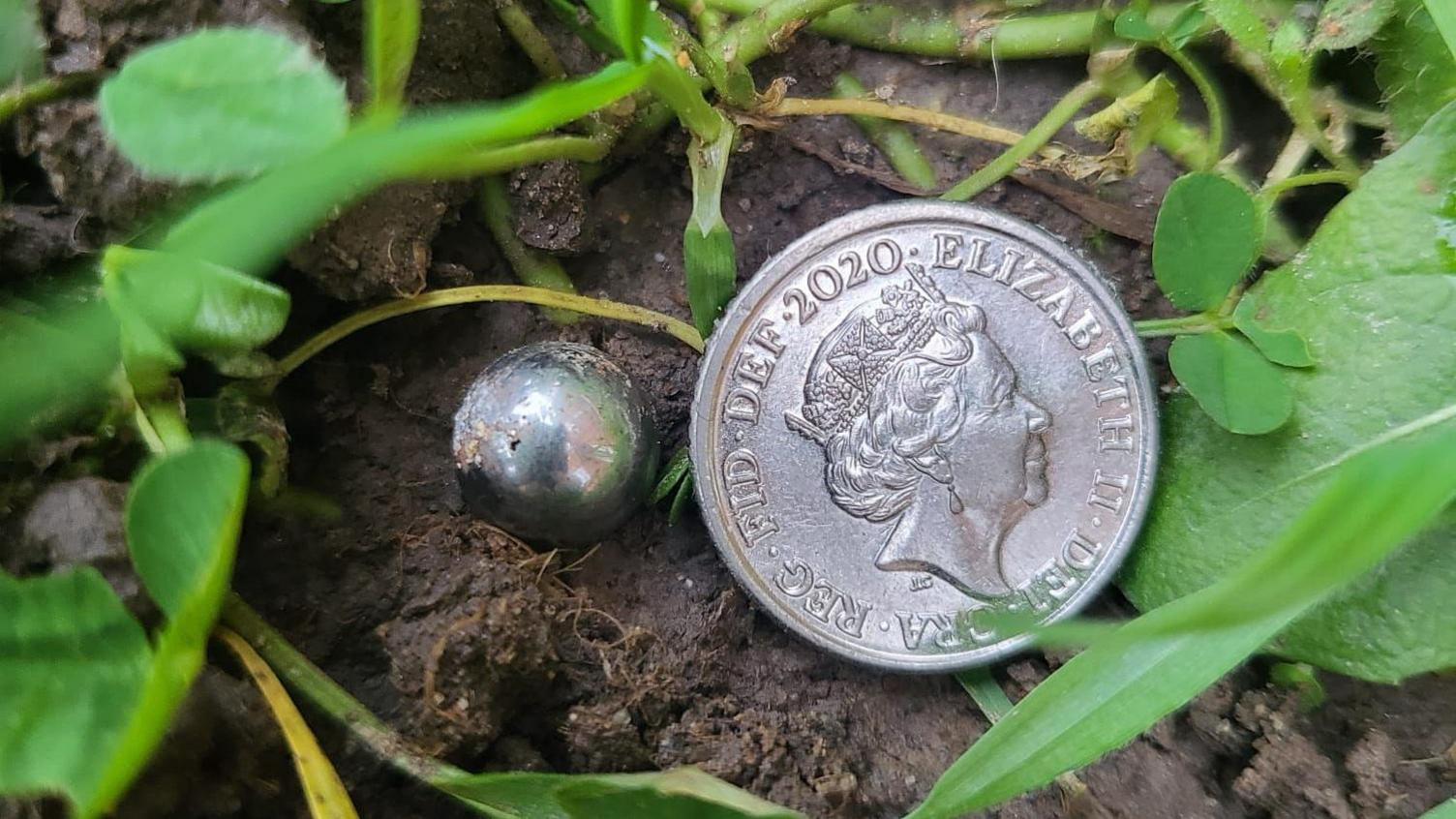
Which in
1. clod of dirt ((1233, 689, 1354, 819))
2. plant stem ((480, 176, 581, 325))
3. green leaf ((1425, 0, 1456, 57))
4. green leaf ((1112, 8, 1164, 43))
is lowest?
clod of dirt ((1233, 689, 1354, 819))

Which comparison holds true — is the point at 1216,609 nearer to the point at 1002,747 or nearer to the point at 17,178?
the point at 1002,747

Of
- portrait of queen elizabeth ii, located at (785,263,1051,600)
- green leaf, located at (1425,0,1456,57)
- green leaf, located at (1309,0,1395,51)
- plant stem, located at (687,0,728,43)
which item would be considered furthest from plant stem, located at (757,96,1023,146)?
green leaf, located at (1425,0,1456,57)

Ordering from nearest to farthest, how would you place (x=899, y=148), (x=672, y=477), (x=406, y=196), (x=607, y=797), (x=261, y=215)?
1. (x=261, y=215)
2. (x=607, y=797)
3. (x=406, y=196)
4. (x=672, y=477)
5. (x=899, y=148)

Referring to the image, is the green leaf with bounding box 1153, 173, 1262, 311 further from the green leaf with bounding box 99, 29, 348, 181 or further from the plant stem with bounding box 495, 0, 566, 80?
the green leaf with bounding box 99, 29, 348, 181

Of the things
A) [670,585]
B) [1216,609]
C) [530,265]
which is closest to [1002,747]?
[1216,609]

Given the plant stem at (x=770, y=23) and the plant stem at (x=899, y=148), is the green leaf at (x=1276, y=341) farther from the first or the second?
the plant stem at (x=770, y=23)

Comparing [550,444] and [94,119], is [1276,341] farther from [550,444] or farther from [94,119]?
[94,119]

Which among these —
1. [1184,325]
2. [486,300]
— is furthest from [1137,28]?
[486,300]
